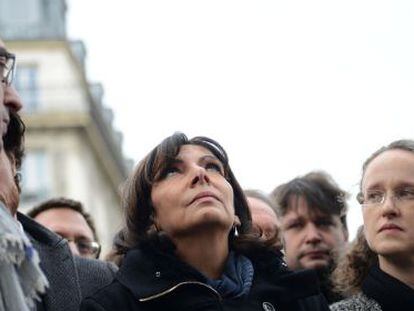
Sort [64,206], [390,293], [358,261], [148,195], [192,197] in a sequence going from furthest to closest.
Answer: [64,206]
[358,261]
[390,293]
[148,195]
[192,197]

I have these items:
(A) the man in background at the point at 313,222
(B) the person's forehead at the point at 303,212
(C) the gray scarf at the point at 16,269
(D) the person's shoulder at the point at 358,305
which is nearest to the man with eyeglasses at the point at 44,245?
(C) the gray scarf at the point at 16,269

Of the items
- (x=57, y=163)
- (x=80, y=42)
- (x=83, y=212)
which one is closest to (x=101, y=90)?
(x=80, y=42)

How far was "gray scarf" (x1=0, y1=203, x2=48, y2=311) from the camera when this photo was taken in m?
4.08

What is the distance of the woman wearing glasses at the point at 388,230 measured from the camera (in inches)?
215

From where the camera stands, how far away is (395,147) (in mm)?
5758

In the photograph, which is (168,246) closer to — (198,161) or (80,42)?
(198,161)

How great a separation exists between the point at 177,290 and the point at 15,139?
2.71 feet

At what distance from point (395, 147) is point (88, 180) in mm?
32600

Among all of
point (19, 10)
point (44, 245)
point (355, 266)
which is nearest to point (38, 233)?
point (44, 245)

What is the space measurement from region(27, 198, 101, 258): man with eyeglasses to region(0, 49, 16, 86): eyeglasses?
7.53 feet

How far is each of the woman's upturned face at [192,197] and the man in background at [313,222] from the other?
1409 mm

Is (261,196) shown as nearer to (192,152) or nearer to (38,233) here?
(192,152)

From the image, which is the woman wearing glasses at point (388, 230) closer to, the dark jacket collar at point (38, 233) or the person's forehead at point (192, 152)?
the person's forehead at point (192, 152)

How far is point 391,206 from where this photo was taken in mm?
5465
